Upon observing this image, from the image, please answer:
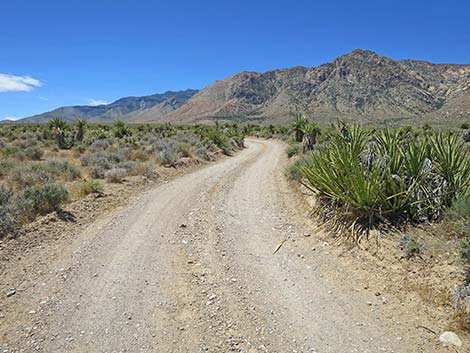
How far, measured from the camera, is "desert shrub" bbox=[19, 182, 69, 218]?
260 inches

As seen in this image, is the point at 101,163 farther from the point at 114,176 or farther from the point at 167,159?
the point at 167,159

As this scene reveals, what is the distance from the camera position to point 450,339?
127 inches

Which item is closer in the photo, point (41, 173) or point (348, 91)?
point (41, 173)

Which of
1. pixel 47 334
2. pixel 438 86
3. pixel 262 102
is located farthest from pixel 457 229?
pixel 262 102

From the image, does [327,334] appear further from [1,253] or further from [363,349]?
[1,253]

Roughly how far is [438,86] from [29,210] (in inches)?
6082

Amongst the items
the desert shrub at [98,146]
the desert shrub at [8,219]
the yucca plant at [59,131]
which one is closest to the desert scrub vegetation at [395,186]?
the desert shrub at [8,219]

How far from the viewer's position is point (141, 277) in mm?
4715

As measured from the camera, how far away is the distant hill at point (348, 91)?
10875cm

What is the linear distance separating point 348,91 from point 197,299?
13897cm

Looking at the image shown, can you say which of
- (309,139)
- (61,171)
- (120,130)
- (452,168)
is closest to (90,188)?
(61,171)

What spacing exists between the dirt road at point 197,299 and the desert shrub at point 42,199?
1.27 m

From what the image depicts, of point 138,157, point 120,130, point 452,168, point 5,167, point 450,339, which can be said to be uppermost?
point 120,130

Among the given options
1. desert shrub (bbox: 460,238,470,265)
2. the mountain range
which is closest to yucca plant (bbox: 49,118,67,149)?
desert shrub (bbox: 460,238,470,265)
